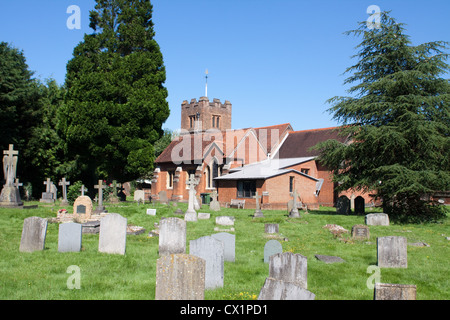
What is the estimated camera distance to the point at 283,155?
46.2 m

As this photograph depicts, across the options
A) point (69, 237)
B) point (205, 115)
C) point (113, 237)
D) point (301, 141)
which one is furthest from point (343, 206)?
point (205, 115)

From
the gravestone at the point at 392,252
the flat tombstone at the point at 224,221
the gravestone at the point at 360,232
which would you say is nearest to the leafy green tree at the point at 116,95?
the flat tombstone at the point at 224,221

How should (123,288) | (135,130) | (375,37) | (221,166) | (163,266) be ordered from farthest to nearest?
(221,166) → (135,130) → (375,37) → (123,288) → (163,266)

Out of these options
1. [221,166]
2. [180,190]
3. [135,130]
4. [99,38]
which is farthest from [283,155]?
[99,38]

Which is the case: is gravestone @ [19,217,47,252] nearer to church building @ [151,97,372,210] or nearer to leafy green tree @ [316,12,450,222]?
leafy green tree @ [316,12,450,222]

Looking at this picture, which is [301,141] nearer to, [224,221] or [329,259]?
[224,221]

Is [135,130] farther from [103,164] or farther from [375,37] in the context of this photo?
[375,37]

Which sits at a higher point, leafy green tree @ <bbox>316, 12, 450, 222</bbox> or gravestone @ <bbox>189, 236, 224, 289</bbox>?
leafy green tree @ <bbox>316, 12, 450, 222</bbox>

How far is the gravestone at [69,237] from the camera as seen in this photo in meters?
10.8

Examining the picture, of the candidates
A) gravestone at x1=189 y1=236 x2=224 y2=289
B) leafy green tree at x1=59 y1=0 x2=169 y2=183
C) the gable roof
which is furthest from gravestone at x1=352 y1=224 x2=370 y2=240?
the gable roof

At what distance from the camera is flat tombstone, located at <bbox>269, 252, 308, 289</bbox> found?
23.9ft

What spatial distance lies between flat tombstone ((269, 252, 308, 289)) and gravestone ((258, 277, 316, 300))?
1.77 metres
